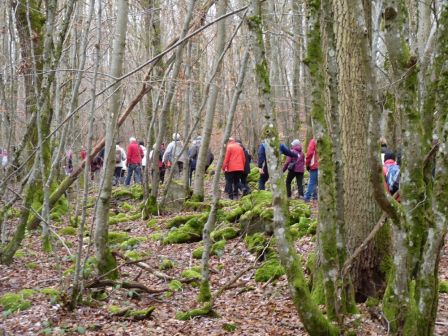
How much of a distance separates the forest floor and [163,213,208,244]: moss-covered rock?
32.0 inches

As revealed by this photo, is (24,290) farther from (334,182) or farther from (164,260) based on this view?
(334,182)

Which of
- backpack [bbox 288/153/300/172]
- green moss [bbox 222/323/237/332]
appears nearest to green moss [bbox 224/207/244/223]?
backpack [bbox 288/153/300/172]

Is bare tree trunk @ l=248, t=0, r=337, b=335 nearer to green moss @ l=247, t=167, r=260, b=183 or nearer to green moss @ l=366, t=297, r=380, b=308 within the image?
green moss @ l=366, t=297, r=380, b=308

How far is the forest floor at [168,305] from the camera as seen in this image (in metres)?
5.81

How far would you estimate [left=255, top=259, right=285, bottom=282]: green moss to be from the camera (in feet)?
25.4

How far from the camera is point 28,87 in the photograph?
36.4 feet

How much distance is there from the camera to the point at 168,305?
693 cm

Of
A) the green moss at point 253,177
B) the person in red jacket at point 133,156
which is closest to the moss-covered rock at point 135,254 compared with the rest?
the person in red jacket at point 133,156

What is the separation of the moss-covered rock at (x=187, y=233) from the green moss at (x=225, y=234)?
17.0 inches

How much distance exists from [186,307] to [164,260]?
1.99 meters

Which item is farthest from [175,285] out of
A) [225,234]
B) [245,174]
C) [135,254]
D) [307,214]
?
[245,174]

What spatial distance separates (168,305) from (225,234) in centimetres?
338

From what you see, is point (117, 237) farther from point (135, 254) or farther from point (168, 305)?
point (168, 305)

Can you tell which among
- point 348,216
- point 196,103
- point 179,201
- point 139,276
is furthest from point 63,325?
point 196,103
